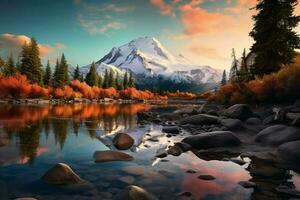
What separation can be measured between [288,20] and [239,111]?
11.7m

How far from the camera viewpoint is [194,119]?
1897cm

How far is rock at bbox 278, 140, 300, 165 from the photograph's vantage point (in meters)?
8.45

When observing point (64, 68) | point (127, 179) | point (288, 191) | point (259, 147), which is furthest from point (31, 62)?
point (288, 191)

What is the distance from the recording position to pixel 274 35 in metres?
22.9

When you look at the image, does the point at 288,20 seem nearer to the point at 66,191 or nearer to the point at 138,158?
the point at 138,158

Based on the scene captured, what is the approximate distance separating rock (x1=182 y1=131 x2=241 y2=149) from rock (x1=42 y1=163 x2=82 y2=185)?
6139 mm

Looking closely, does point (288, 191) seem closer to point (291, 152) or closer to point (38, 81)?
point (291, 152)

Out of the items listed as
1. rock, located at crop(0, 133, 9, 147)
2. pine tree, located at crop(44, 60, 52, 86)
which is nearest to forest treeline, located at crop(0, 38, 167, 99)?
pine tree, located at crop(44, 60, 52, 86)

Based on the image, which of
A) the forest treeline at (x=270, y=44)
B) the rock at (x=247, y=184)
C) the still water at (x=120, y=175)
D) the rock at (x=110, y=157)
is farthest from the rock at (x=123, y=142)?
the forest treeline at (x=270, y=44)

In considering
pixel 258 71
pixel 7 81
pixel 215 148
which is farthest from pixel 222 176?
pixel 7 81

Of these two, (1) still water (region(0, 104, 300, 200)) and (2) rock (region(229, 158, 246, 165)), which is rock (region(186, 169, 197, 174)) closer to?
(1) still water (region(0, 104, 300, 200))

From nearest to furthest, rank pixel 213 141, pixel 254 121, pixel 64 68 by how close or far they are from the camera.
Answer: pixel 213 141, pixel 254 121, pixel 64 68

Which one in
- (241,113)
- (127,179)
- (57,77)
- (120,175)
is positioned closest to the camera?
(127,179)

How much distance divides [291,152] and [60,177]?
292 inches
